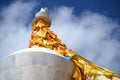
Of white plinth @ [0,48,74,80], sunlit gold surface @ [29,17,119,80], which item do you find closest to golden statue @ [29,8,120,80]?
sunlit gold surface @ [29,17,119,80]

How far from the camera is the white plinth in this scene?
43.5ft

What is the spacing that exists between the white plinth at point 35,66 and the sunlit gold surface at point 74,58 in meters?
1.10

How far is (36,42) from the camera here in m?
15.7

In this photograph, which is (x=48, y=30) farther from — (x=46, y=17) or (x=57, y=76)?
(x=57, y=76)

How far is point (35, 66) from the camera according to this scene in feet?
43.9

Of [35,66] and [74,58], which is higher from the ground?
[74,58]

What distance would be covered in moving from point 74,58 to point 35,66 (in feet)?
9.44

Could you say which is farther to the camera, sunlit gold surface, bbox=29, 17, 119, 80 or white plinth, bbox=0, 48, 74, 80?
sunlit gold surface, bbox=29, 17, 119, 80

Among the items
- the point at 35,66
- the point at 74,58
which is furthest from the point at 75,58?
the point at 35,66

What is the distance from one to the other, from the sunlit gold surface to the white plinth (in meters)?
1.10

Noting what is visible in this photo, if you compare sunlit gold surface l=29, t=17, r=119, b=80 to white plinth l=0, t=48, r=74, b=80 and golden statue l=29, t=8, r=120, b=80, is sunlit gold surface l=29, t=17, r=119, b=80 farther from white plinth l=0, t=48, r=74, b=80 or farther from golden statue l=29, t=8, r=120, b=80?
white plinth l=0, t=48, r=74, b=80

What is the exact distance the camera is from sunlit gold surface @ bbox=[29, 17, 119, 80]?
49.4ft

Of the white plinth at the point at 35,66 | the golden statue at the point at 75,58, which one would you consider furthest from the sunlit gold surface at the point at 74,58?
the white plinth at the point at 35,66

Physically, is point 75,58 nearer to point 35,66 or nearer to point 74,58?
point 74,58
